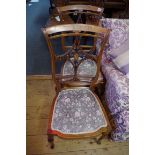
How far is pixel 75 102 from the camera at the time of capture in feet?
4.37

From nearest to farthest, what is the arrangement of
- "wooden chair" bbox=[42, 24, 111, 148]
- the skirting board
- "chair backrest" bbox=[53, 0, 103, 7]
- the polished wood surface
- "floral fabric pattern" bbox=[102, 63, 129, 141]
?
"wooden chair" bbox=[42, 24, 111, 148], "floral fabric pattern" bbox=[102, 63, 129, 141], the polished wood surface, the skirting board, "chair backrest" bbox=[53, 0, 103, 7]

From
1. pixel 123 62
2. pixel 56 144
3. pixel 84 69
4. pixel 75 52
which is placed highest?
pixel 75 52

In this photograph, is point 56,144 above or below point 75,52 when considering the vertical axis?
below

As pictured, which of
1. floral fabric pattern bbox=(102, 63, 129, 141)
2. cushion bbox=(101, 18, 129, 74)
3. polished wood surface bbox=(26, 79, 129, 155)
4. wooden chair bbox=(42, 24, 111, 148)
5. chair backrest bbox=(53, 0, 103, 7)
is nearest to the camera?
wooden chair bbox=(42, 24, 111, 148)

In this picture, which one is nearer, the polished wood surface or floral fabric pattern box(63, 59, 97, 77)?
the polished wood surface

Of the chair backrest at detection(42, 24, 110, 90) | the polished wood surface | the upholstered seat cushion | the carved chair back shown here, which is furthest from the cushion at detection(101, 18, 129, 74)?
the carved chair back

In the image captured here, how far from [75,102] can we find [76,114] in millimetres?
100

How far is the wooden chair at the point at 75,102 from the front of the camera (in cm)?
119

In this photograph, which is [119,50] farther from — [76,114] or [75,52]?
[76,114]

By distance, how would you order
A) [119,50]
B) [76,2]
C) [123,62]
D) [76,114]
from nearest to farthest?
[76,114] < [123,62] < [119,50] < [76,2]

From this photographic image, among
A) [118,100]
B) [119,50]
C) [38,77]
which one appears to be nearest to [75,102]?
[118,100]

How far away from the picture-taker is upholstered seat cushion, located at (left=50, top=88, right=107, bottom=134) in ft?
3.90

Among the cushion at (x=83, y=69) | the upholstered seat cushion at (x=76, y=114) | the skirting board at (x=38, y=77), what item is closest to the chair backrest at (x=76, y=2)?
the skirting board at (x=38, y=77)

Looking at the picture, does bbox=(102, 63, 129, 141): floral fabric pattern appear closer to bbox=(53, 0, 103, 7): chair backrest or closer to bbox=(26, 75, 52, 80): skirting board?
bbox=(26, 75, 52, 80): skirting board
